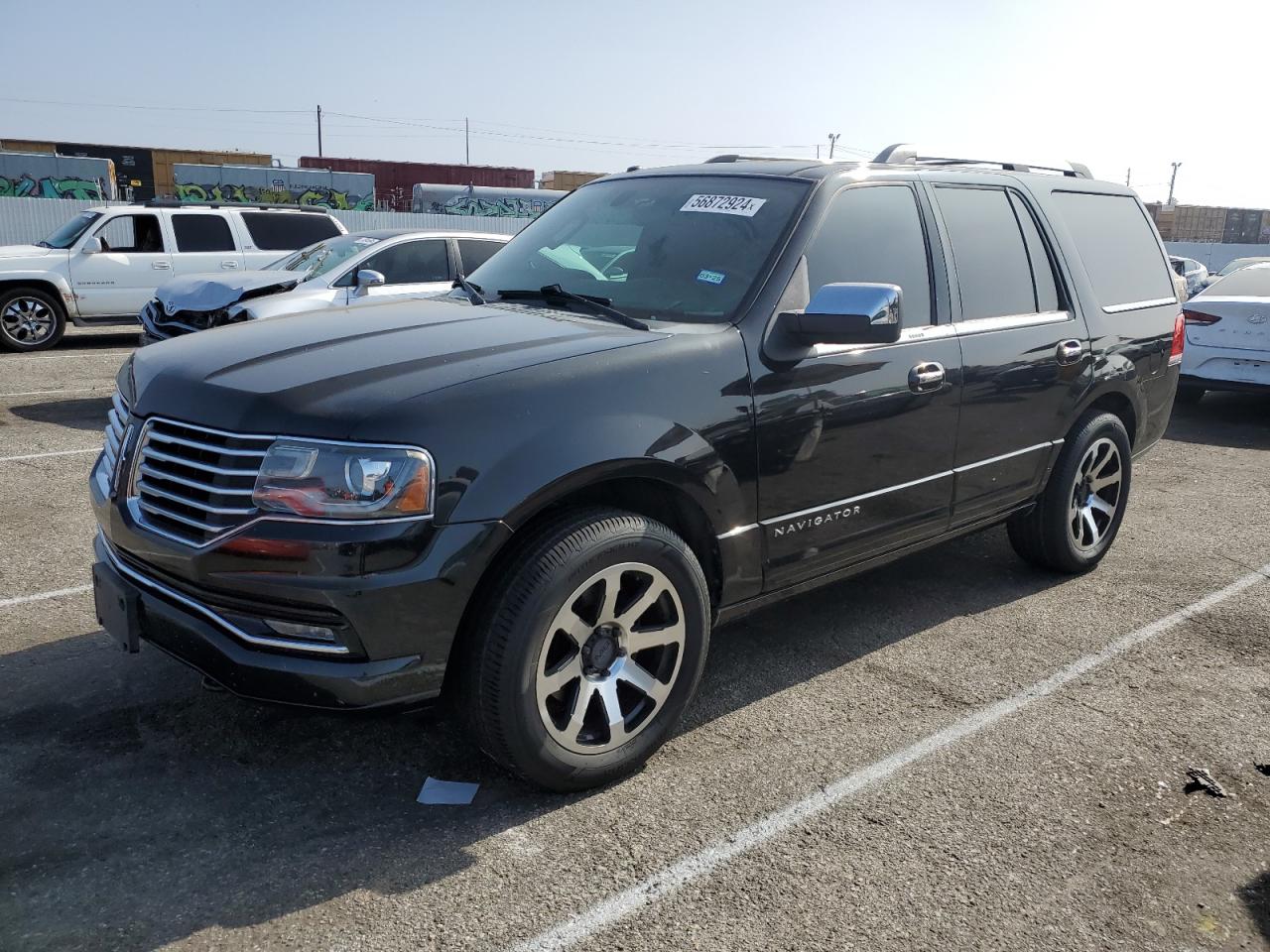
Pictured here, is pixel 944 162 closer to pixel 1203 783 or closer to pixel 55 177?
pixel 1203 783

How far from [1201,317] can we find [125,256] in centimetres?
1240

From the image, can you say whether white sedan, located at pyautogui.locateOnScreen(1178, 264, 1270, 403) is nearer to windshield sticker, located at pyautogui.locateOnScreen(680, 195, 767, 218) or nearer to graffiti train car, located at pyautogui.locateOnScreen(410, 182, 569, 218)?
windshield sticker, located at pyautogui.locateOnScreen(680, 195, 767, 218)

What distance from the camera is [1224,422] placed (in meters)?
10.3

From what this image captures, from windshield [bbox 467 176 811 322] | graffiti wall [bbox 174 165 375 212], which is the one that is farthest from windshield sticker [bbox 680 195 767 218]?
graffiti wall [bbox 174 165 375 212]

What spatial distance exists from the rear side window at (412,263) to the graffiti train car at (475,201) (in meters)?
31.1

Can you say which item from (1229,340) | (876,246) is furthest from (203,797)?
(1229,340)

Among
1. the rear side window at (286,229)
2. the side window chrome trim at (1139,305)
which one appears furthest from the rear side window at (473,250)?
the side window chrome trim at (1139,305)

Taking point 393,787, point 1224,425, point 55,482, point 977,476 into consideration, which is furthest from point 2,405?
point 1224,425

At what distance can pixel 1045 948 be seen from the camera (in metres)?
2.58

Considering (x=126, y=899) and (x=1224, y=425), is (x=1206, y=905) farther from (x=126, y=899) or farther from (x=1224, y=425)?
(x=1224, y=425)

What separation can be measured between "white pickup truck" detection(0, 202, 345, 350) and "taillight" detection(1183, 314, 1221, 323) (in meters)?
9.98

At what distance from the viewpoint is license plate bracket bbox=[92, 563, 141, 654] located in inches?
118

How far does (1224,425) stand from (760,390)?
8.45 m

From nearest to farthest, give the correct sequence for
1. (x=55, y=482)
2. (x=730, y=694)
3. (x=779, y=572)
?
(x=779, y=572) → (x=730, y=694) → (x=55, y=482)
